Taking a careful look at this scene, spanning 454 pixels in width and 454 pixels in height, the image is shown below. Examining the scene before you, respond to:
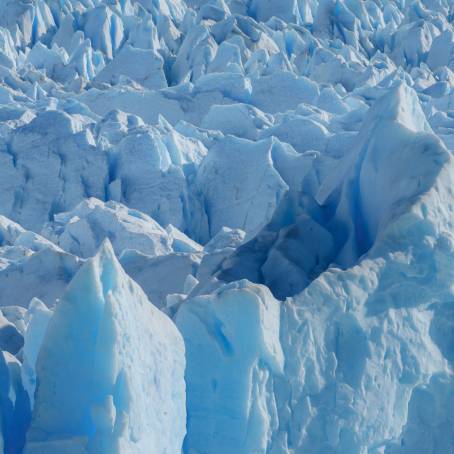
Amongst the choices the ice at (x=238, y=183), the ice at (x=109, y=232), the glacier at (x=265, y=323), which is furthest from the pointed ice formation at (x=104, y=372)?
the ice at (x=238, y=183)

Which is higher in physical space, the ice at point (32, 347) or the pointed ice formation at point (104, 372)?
the pointed ice formation at point (104, 372)

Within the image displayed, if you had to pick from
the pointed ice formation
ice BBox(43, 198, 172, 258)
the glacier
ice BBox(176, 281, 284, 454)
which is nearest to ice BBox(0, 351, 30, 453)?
the glacier

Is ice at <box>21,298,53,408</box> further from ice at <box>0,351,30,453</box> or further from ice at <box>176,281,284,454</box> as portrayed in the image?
ice at <box>176,281,284,454</box>

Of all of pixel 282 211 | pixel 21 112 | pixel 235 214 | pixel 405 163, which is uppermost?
pixel 405 163

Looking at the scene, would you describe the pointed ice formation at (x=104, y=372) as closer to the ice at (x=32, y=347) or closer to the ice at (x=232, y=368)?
the ice at (x=232, y=368)

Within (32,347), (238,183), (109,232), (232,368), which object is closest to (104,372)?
(232,368)

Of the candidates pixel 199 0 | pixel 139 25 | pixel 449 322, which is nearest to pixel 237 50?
pixel 139 25

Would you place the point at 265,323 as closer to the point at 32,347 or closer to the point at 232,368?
the point at 232,368

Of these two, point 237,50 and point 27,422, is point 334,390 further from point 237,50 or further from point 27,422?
point 237,50
